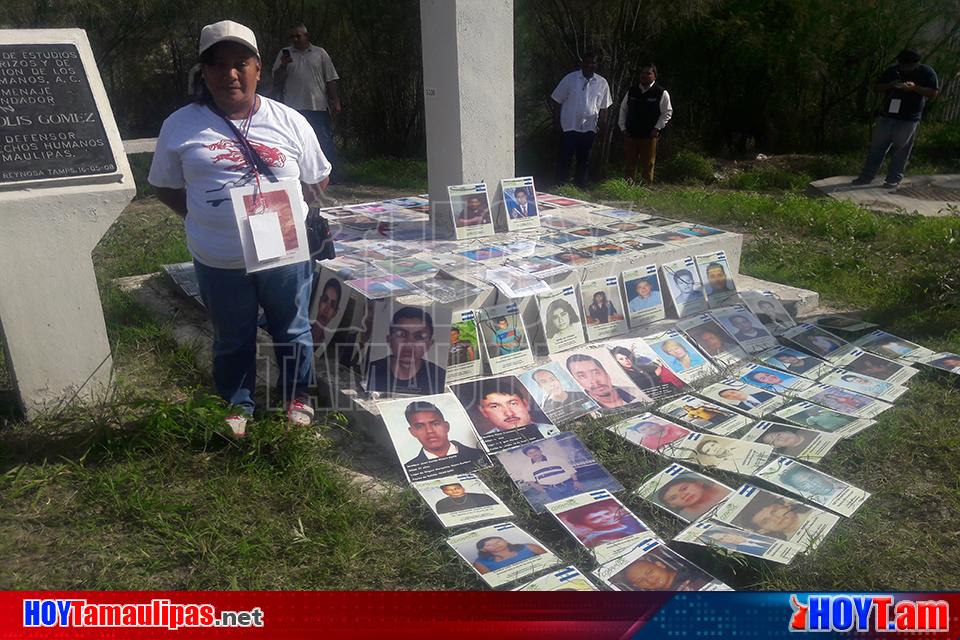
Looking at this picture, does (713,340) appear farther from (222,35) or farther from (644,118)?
(644,118)

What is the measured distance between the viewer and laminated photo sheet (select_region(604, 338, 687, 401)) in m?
3.64

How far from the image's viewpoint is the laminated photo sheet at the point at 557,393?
3.39 metres

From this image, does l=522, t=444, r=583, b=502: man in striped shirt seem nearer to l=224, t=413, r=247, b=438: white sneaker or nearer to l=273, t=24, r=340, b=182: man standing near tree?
l=224, t=413, r=247, b=438: white sneaker

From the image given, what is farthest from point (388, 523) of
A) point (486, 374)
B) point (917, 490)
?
point (917, 490)

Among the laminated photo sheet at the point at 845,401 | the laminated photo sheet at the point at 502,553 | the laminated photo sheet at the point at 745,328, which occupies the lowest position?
the laminated photo sheet at the point at 845,401

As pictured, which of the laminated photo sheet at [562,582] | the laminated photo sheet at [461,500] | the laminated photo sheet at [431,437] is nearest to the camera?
the laminated photo sheet at [562,582]

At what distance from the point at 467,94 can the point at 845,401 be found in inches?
103

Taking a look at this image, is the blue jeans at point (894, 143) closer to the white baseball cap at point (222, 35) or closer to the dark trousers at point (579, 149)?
the dark trousers at point (579, 149)

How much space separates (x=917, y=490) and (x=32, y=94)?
3722 mm

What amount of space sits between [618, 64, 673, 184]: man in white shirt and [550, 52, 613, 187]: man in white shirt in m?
0.33

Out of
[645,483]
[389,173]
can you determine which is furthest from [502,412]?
[389,173]

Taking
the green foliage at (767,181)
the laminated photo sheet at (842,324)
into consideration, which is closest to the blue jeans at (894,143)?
the green foliage at (767,181)

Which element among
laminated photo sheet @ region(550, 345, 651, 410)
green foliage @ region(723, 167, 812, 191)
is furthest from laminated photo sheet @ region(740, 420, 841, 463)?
green foliage @ region(723, 167, 812, 191)

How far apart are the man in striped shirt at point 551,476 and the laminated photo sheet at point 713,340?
1342mm
